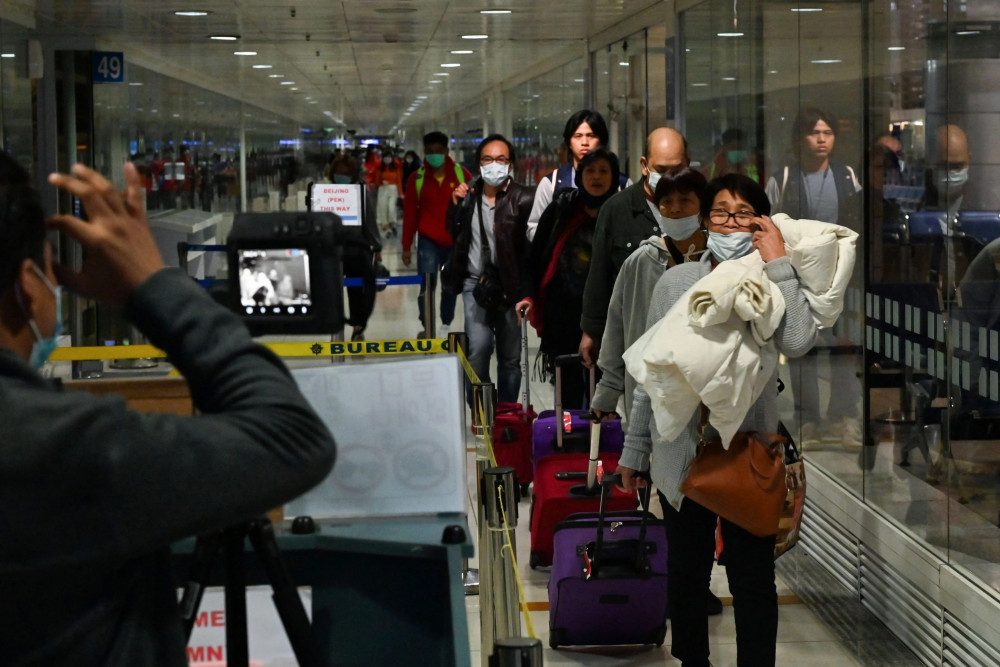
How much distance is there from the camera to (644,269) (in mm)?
4273

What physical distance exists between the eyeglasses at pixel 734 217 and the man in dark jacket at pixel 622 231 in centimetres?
138

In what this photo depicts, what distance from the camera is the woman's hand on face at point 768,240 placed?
3576mm

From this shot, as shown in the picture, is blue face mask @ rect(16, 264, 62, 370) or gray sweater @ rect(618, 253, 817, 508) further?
gray sweater @ rect(618, 253, 817, 508)

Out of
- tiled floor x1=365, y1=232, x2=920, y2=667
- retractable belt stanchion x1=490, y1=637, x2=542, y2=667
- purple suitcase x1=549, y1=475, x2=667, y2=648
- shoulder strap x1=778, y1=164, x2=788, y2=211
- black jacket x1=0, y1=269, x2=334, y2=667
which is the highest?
shoulder strap x1=778, y1=164, x2=788, y2=211

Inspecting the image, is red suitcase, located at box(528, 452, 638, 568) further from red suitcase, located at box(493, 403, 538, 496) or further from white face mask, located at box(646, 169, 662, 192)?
white face mask, located at box(646, 169, 662, 192)

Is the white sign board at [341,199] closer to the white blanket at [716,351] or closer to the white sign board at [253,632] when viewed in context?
the white blanket at [716,351]

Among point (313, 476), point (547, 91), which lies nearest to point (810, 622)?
point (313, 476)

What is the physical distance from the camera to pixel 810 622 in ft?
16.1

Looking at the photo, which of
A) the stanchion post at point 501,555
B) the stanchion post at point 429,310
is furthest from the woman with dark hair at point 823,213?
the stanchion post at point 501,555

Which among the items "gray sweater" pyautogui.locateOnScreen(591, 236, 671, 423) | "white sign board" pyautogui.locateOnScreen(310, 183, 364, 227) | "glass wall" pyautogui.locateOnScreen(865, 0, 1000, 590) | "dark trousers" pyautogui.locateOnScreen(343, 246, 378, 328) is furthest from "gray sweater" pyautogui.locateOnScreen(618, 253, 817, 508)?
"white sign board" pyautogui.locateOnScreen(310, 183, 364, 227)

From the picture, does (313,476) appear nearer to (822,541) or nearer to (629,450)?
(629,450)

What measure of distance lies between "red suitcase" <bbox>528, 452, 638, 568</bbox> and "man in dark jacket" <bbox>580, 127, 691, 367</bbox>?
1.53 feet

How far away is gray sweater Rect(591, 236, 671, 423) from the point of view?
14.0 feet

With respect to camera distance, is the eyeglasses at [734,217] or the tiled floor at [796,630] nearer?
the eyeglasses at [734,217]
